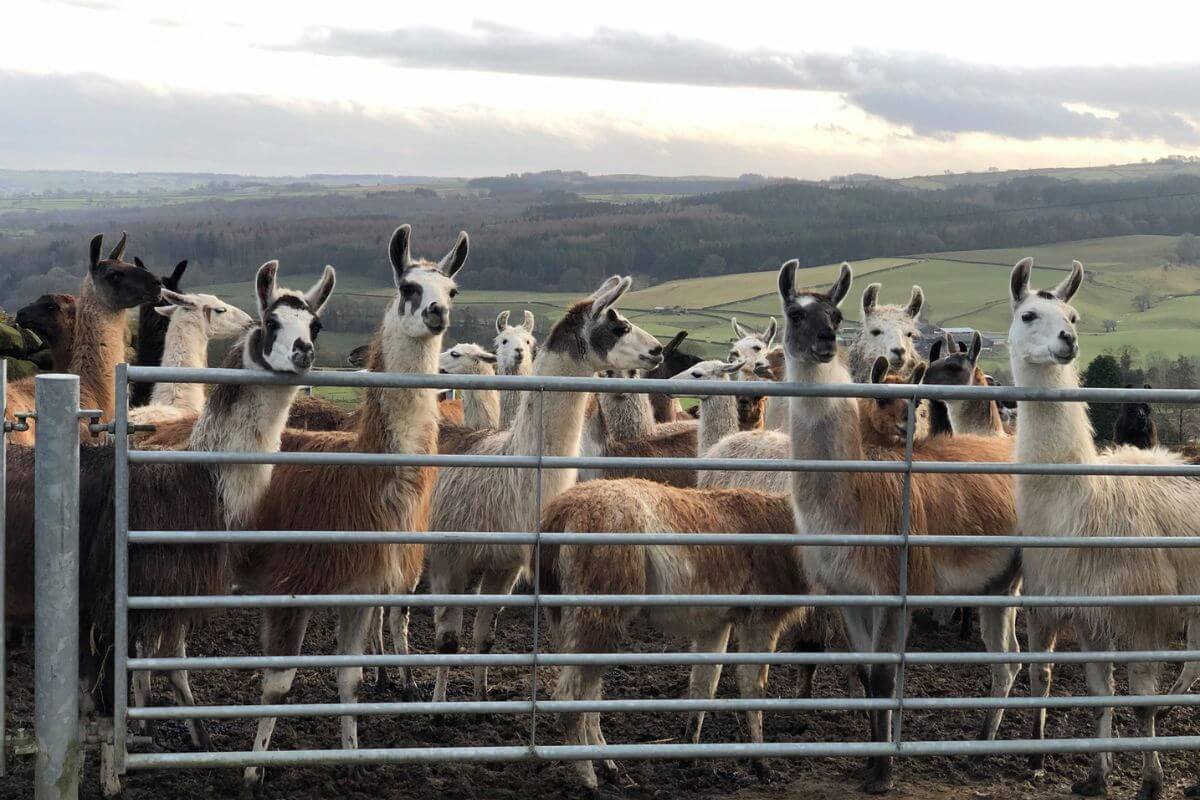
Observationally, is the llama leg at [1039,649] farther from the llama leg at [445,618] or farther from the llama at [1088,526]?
the llama leg at [445,618]

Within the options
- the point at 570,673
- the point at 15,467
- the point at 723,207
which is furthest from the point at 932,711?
the point at 723,207

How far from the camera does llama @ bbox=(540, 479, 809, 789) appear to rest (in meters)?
5.89

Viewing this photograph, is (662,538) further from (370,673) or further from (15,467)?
(370,673)

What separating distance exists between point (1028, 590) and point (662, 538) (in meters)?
2.30

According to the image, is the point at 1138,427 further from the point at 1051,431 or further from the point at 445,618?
the point at 445,618

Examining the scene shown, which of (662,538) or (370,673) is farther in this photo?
(370,673)

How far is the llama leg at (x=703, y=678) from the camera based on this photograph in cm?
641

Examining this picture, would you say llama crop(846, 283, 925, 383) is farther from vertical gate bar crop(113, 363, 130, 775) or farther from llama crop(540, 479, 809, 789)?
vertical gate bar crop(113, 363, 130, 775)

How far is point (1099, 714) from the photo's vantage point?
5.91m

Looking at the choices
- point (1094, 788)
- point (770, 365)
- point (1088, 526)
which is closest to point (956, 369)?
point (770, 365)

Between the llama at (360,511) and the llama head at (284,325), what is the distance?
1.57 feet

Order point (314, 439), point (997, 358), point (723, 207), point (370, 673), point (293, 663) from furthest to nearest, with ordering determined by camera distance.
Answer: point (723, 207), point (997, 358), point (370, 673), point (314, 439), point (293, 663)

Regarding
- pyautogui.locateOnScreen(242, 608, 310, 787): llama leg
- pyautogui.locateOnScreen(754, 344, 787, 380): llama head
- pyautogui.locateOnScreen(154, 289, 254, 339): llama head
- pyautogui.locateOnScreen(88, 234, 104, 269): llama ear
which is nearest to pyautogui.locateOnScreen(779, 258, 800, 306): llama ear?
pyautogui.locateOnScreen(242, 608, 310, 787): llama leg

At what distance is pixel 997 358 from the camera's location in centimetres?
4306
